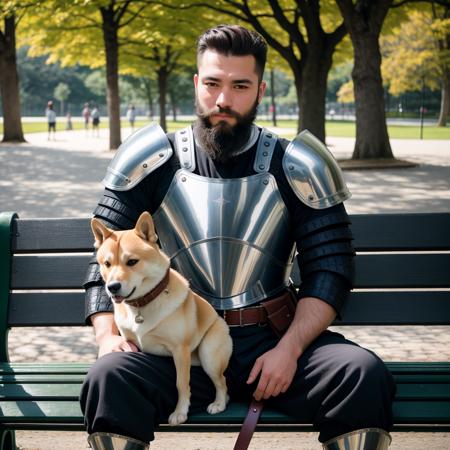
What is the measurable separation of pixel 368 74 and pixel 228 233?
1584cm

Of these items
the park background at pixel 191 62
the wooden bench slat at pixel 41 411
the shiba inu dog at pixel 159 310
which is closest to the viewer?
the shiba inu dog at pixel 159 310

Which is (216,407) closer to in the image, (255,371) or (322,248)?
(255,371)

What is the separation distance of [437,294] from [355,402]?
1180 mm

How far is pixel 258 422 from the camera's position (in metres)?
2.74

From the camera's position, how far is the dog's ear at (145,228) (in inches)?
105

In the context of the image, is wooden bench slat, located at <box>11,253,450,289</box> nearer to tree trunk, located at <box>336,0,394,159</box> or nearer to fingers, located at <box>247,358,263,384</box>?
fingers, located at <box>247,358,263,384</box>

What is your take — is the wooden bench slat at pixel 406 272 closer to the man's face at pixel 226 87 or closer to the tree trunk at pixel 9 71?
the man's face at pixel 226 87

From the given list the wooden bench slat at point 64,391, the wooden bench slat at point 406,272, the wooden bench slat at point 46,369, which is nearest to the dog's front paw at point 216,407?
the wooden bench slat at point 64,391

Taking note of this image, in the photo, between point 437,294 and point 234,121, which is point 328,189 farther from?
point 437,294

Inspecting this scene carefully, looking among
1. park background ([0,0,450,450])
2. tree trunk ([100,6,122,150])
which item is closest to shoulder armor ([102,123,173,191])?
park background ([0,0,450,450])

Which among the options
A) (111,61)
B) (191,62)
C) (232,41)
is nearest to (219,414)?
(232,41)

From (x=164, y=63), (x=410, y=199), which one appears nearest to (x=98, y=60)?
(x=164, y=63)

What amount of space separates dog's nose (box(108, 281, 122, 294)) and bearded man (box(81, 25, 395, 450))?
0.89ft

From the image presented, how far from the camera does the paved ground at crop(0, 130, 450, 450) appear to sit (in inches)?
149
